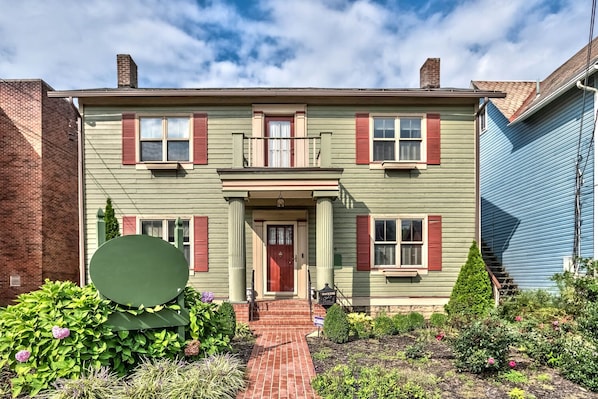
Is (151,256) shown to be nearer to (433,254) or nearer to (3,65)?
(433,254)

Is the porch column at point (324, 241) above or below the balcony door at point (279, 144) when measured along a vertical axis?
below

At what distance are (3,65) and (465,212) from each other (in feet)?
55.8

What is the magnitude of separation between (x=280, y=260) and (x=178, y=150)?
4.47 m

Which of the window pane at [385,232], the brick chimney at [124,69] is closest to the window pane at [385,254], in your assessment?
the window pane at [385,232]

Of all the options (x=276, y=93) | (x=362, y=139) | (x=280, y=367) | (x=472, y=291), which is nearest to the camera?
(x=280, y=367)

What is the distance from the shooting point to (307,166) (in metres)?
9.76

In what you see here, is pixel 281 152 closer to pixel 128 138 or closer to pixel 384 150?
pixel 384 150

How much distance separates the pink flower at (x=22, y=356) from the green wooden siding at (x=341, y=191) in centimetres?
574

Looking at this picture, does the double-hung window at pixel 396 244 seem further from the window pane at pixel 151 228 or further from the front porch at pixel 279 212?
the window pane at pixel 151 228

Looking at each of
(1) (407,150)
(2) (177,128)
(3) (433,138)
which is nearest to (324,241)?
(1) (407,150)

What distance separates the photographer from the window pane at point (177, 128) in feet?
32.6

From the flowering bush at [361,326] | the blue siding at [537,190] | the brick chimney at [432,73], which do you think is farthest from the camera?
the brick chimney at [432,73]

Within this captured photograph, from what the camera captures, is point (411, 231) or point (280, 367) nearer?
point (280, 367)

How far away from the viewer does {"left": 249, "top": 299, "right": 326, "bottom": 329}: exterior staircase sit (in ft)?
28.1
